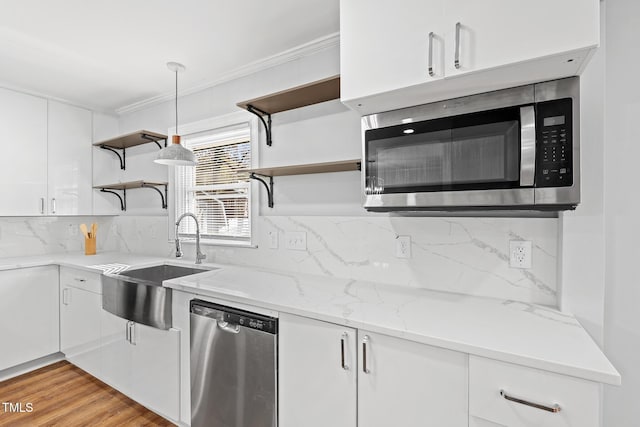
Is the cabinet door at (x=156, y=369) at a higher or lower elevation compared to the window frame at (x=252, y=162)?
lower

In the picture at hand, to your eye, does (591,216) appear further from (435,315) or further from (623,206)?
(435,315)

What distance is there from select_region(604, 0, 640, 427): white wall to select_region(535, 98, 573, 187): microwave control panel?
44 centimetres

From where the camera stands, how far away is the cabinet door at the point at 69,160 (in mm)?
2965

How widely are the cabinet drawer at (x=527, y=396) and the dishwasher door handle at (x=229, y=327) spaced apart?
104cm

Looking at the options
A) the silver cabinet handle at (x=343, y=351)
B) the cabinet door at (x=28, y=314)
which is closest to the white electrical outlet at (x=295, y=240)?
the silver cabinet handle at (x=343, y=351)

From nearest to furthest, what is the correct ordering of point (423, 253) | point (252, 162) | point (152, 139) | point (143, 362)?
1. point (423, 253)
2. point (143, 362)
3. point (252, 162)
4. point (152, 139)

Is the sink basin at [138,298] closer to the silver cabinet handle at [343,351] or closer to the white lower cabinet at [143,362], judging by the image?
the white lower cabinet at [143,362]

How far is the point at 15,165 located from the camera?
2.73 metres

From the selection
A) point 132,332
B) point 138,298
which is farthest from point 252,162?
point 132,332

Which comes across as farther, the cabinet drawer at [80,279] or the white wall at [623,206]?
the cabinet drawer at [80,279]

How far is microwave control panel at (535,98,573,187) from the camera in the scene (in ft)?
3.55

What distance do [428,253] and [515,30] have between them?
1.02m

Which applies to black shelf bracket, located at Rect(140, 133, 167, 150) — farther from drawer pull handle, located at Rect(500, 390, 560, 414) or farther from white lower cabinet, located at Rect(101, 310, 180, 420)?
drawer pull handle, located at Rect(500, 390, 560, 414)

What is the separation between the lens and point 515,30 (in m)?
1.05
